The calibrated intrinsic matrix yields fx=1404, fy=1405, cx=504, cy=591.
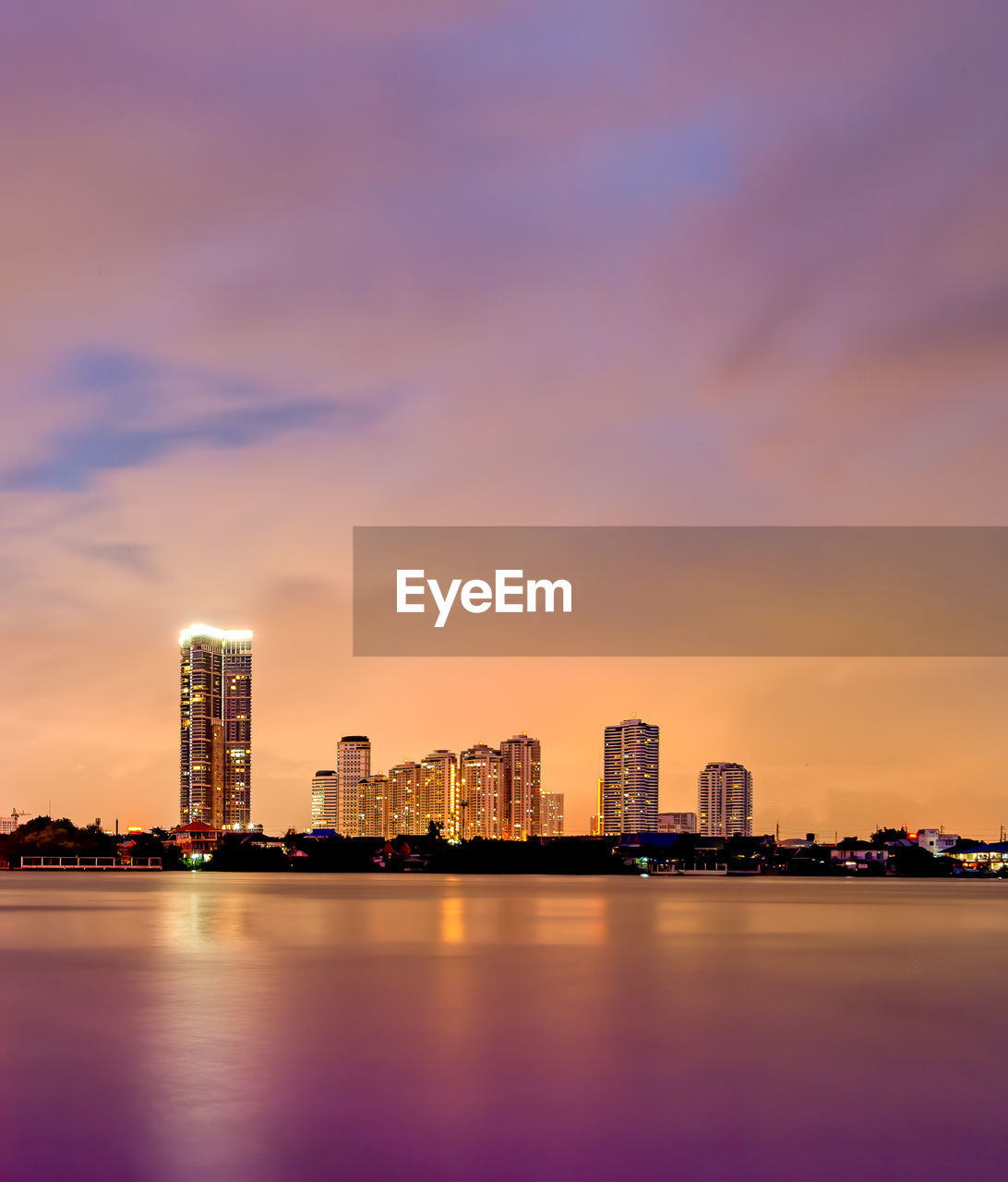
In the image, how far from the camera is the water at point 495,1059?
16922 millimetres

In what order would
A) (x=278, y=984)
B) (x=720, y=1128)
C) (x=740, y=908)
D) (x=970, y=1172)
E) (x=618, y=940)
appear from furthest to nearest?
(x=740, y=908), (x=618, y=940), (x=278, y=984), (x=720, y=1128), (x=970, y=1172)

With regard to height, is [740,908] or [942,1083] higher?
[942,1083]

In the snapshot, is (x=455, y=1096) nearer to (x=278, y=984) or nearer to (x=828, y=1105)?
(x=828, y=1105)

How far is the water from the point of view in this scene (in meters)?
16.9

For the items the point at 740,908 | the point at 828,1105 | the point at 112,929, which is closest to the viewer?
the point at 828,1105

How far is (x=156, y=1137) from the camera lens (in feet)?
57.5

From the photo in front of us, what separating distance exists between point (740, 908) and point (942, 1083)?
72.0m

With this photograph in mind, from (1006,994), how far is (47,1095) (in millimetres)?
26048

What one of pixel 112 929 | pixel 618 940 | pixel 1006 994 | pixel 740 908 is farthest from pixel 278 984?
pixel 740 908

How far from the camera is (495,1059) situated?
24.2 m

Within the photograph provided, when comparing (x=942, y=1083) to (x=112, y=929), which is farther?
(x=112, y=929)

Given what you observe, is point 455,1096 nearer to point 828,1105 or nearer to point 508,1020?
point 828,1105

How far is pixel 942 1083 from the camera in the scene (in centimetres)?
2277

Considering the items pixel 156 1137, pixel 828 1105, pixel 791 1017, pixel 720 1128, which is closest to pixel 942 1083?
pixel 828 1105
